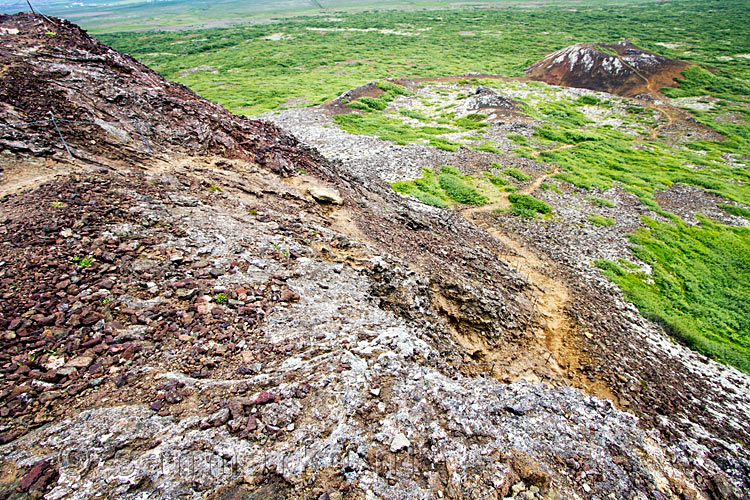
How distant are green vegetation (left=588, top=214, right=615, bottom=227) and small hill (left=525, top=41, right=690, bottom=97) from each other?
2113 inches

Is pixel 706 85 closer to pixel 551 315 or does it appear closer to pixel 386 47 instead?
pixel 551 315

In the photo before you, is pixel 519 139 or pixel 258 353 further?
pixel 519 139

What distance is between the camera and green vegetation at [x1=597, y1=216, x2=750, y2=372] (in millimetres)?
16875

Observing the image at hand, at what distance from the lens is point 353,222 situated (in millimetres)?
16828

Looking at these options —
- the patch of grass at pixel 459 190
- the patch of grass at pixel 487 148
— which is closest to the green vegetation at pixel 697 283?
the patch of grass at pixel 459 190

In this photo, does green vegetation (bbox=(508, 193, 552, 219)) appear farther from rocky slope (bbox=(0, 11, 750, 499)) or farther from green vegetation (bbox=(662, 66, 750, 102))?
green vegetation (bbox=(662, 66, 750, 102))

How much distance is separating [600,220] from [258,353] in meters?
26.2

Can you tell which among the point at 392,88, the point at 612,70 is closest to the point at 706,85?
the point at 612,70

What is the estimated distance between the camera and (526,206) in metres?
26.1

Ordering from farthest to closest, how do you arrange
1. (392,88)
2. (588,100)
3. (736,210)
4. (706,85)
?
(706,85), (588,100), (392,88), (736,210)

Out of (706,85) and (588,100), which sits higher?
(706,85)

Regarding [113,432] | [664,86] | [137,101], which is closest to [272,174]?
[137,101]

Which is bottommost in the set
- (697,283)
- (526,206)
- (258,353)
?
(697,283)

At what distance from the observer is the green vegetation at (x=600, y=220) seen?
24781 millimetres
